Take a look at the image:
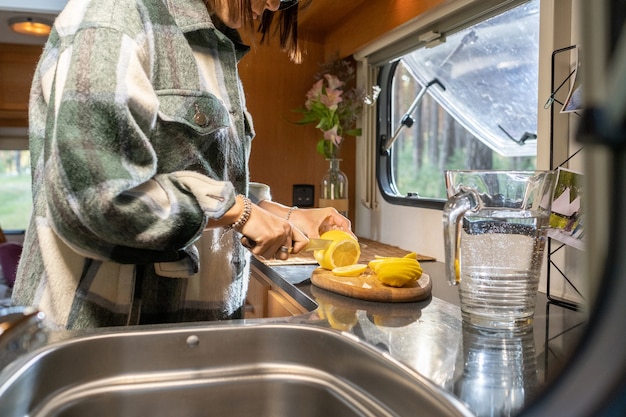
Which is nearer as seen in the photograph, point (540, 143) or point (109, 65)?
point (109, 65)

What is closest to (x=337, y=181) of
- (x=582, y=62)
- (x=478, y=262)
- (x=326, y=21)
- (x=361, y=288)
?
(x=326, y=21)

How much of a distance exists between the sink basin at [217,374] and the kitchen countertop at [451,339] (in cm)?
4

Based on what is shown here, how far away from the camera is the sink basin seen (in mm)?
605

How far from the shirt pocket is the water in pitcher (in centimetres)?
37

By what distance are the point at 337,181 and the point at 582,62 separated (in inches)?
80.6

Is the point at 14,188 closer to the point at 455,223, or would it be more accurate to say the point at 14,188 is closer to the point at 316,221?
the point at 316,221

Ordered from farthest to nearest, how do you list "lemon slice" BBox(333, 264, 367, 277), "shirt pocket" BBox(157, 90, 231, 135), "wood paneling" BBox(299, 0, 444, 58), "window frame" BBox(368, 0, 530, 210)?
"wood paneling" BBox(299, 0, 444, 58) → "window frame" BBox(368, 0, 530, 210) → "lemon slice" BBox(333, 264, 367, 277) → "shirt pocket" BBox(157, 90, 231, 135)

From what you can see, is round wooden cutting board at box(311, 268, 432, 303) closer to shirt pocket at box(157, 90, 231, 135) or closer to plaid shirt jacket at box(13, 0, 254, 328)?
plaid shirt jacket at box(13, 0, 254, 328)

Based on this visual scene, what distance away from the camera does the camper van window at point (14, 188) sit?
149 inches

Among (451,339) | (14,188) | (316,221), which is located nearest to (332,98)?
(316,221)

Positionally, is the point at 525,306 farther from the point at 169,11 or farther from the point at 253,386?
the point at 169,11

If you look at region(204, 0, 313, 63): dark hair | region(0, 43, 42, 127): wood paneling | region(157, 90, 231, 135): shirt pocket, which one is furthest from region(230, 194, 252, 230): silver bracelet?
region(0, 43, 42, 127): wood paneling

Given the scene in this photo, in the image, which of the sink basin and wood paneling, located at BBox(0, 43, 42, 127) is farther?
wood paneling, located at BBox(0, 43, 42, 127)

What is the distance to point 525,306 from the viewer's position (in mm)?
769
